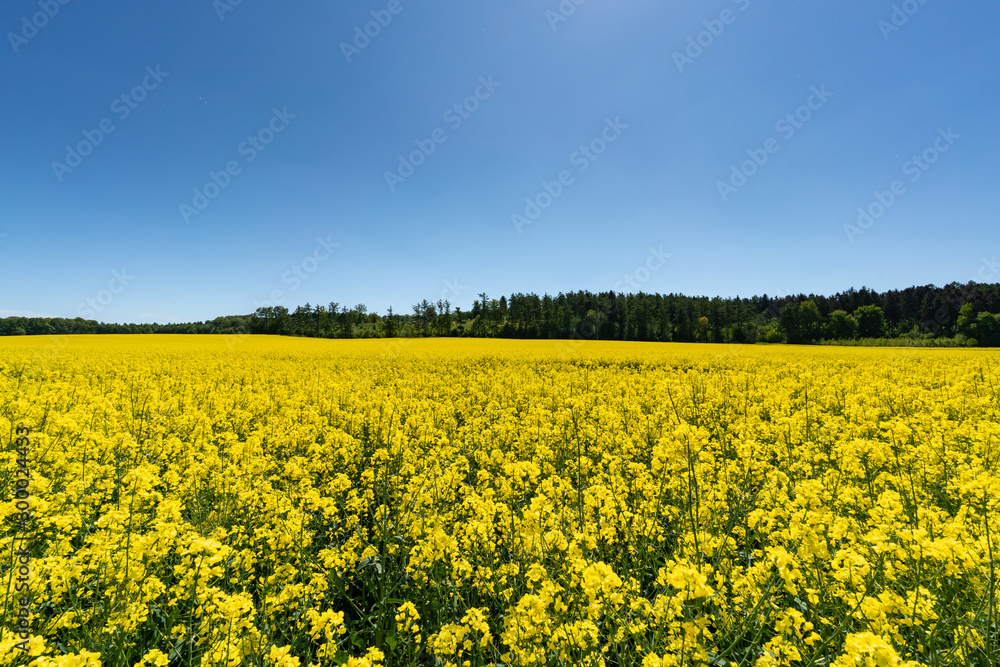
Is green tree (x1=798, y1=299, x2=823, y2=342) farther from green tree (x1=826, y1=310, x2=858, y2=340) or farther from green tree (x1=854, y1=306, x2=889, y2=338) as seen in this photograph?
green tree (x1=854, y1=306, x2=889, y2=338)

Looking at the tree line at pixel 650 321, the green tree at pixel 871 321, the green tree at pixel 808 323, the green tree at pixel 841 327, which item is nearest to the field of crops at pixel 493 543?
the tree line at pixel 650 321

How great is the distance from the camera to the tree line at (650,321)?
6225 centimetres

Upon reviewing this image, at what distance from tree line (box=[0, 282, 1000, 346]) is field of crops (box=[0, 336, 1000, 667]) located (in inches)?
2260

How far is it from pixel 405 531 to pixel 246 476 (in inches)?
91.8

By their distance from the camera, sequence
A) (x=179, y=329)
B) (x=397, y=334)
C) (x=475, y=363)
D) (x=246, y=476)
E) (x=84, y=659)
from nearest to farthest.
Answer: (x=84, y=659)
(x=246, y=476)
(x=475, y=363)
(x=397, y=334)
(x=179, y=329)

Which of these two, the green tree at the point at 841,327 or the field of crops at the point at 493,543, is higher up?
the green tree at the point at 841,327

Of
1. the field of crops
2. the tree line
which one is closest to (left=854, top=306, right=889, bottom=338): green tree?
the tree line

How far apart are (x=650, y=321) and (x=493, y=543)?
71.5 meters

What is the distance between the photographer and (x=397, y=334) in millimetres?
62188

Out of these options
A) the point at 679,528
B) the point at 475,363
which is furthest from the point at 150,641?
the point at 475,363

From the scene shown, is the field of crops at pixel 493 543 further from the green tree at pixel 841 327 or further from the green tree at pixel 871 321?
the green tree at pixel 871 321

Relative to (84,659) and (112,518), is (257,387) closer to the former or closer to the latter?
(112,518)

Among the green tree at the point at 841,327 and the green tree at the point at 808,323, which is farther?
the green tree at the point at 808,323

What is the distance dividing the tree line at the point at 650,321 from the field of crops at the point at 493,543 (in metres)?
57.4
